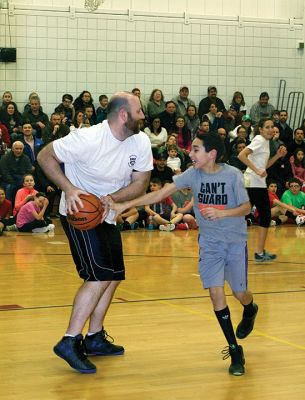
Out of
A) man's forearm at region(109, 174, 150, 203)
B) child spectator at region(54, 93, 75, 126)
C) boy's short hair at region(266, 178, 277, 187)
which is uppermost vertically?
child spectator at region(54, 93, 75, 126)

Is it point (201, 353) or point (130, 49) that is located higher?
point (130, 49)

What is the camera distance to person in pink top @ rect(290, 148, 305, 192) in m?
19.0

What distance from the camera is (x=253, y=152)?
36.6ft

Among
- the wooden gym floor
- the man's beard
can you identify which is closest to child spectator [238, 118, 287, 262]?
the wooden gym floor

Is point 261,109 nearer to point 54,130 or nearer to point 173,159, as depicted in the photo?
point 173,159

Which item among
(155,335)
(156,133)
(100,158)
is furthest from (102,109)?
(100,158)

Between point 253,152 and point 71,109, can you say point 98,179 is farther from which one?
point 71,109

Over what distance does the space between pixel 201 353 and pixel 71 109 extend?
13.2 m

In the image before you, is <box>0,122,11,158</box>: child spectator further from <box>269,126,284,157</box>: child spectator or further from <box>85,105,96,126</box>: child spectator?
<box>269,126,284,157</box>: child spectator

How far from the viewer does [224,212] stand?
19.4 ft

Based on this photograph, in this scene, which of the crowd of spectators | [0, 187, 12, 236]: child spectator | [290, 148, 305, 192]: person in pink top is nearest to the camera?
[0, 187, 12, 236]: child spectator

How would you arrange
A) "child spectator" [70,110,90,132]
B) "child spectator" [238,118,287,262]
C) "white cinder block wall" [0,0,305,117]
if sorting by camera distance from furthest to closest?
"white cinder block wall" [0,0,305,117] → "child spectator" [70,110,90,132] → "child spectator" [238,118,287,262]

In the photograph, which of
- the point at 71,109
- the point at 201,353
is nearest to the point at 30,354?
the point at 201,353

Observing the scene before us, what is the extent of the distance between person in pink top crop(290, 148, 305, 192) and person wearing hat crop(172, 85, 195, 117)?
113 inches
